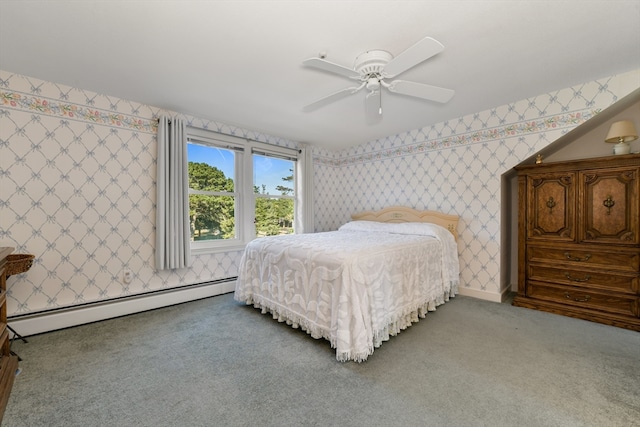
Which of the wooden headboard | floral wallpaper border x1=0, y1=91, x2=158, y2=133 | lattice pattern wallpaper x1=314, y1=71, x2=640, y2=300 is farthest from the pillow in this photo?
Result: floral wallpaper border x1=0, y1=91, x2=158, y2=133

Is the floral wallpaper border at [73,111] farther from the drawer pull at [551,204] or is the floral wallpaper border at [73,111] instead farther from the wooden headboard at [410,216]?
the drawer pull at [551,204]

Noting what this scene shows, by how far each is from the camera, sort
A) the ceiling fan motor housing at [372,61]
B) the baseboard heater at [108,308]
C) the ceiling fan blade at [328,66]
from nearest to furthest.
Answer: the ceiling fan blade at [328,66] < the ceiling fan motor housing at [372,61] < the baseboard heater at [108,308]

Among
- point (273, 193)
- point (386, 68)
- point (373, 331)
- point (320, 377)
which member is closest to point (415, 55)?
point (386, 68)

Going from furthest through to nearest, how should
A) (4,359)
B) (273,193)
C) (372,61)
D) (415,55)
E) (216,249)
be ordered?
(273,193) < (216,249) < (372,61) < (4,359) < (415,55)

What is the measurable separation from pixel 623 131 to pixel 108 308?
5456 mm

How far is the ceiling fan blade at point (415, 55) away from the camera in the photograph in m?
1.48

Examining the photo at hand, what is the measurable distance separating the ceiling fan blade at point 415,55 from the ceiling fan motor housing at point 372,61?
97mm

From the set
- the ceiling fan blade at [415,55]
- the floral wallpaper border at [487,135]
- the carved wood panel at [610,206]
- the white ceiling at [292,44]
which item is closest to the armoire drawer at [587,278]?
the carved wood panel at [610,206]

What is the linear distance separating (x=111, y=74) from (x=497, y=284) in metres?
4.68

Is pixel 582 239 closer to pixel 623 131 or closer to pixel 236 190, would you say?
pixel 623 131

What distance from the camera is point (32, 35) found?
1.85 meters

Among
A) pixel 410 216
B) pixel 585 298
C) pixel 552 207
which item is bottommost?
pixel 585 298

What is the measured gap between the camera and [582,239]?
271cm

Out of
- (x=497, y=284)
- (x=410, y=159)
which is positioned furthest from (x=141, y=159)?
(x=497, y=284)
